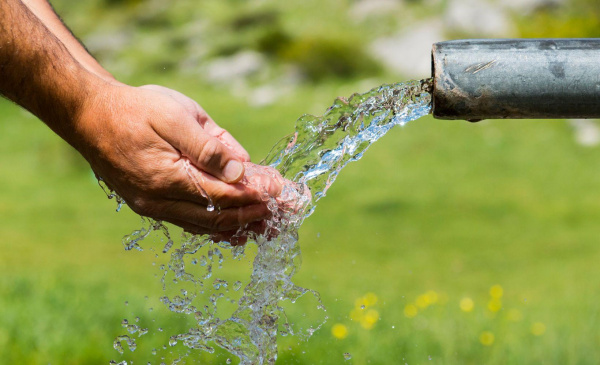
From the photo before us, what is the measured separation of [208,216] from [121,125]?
0.31 meters

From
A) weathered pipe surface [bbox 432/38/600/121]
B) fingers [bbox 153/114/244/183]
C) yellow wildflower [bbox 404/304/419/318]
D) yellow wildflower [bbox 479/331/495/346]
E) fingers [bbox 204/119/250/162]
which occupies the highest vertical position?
yellow wildflower [bbox 404/304/419/318]

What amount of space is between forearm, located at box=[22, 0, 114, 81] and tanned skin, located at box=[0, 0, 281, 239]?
303 millimetres

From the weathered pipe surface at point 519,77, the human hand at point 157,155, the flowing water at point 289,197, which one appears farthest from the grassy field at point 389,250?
the weathered pipe surface at point 519,77

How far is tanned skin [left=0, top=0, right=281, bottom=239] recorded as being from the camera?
6.22ft

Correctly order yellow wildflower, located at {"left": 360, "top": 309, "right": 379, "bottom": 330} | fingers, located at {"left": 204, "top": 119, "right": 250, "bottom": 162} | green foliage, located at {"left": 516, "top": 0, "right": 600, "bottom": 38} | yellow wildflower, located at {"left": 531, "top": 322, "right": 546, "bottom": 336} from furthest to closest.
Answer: green foliage, located at {"left": 516, "top": 0, "right": 600, "bottom": 38}
yellow wildflower, located at {"left": 531, "top": 322, "right": 546, "bottom": 336}
yellow wildflower, located at {"left": 360, "top": 309, "right": 379, "bottom": 330}
fingers, located at {"left": 204, "top": 119, "right": 250, "bottom": 162}

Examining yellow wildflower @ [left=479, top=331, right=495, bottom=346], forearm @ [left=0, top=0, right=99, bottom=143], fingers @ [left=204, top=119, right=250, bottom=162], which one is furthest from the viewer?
yellow wildflower @ [left=479, top=331, right=495, bottom=346]

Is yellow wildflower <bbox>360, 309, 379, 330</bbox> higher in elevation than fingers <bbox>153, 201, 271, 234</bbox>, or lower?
higher

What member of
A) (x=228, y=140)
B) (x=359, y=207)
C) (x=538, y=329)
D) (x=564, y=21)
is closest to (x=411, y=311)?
(x=538, y=329)

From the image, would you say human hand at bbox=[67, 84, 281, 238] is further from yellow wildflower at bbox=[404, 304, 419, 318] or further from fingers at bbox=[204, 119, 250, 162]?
yellow wildflower at bbox=[404, 304, 419, 318]

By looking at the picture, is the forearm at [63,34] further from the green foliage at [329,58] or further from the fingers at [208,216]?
the green foliage at [329,58]

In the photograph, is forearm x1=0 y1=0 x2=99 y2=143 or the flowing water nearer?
forearm x1=0 y1=0 x2=99 y2=143

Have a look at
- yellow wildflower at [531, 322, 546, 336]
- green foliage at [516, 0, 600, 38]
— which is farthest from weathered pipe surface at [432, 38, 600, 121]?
green foliage at [516, 0, 600, 38]

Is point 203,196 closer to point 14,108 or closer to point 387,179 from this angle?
point 387,179

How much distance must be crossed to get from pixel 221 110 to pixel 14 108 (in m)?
2.97
